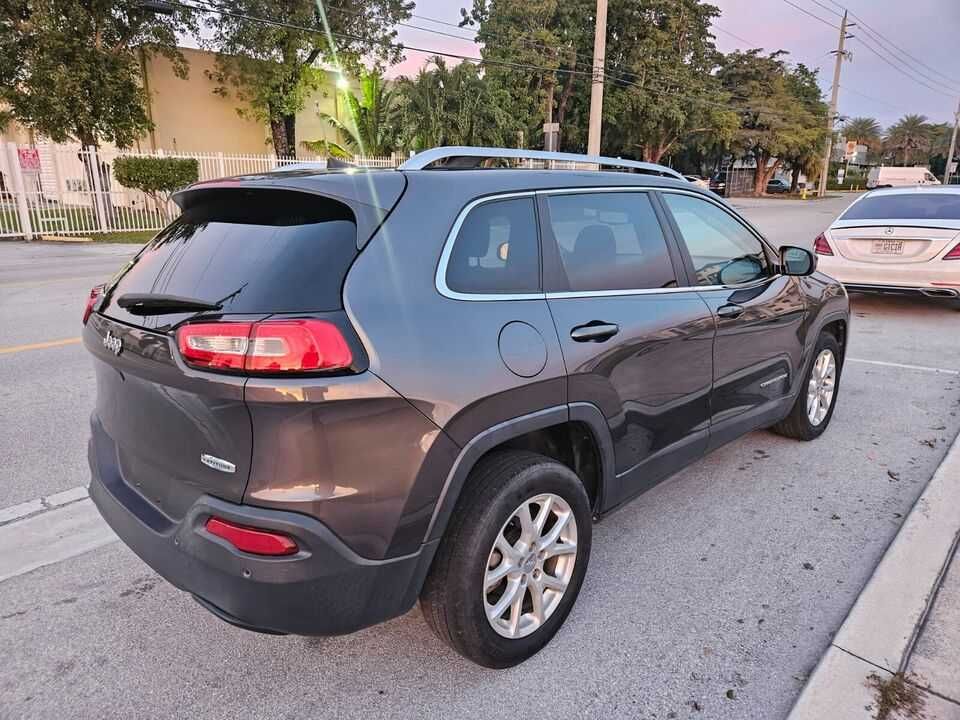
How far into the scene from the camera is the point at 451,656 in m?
2.54

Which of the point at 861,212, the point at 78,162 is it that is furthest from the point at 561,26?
the point at 861,212

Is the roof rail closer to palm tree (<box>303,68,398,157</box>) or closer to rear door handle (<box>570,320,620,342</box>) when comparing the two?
rear door handle (<box>570,320,620,342</box>)

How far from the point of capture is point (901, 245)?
8125 millimetres

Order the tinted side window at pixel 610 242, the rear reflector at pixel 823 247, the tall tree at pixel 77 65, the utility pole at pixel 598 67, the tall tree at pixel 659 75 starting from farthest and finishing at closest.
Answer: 1. the tall tree at pixel 659 75
2. the utility pole at pixel 598 67
3. the tall tree at pixel 77 65
4. the rear reflector at pixel 823 247
5. the tinted side window at pixel 610 242

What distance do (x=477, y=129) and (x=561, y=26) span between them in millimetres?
10242

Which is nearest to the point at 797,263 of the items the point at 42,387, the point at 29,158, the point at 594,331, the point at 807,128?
the point at 594,331

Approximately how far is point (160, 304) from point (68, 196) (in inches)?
791

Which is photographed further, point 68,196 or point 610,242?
point 68,196

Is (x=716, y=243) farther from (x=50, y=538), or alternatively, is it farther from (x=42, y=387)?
(x=42, y=387)

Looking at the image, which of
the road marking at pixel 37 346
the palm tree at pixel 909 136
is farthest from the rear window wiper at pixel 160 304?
the palm tree at pixel 909 136

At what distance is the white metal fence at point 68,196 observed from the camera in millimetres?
17188

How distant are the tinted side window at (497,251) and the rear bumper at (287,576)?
0.87m

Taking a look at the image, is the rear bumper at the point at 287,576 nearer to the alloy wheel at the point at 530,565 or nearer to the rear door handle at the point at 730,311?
the alloy wheel at the point at 530,565

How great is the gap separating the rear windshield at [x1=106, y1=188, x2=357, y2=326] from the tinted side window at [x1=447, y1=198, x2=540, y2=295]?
0.39m
